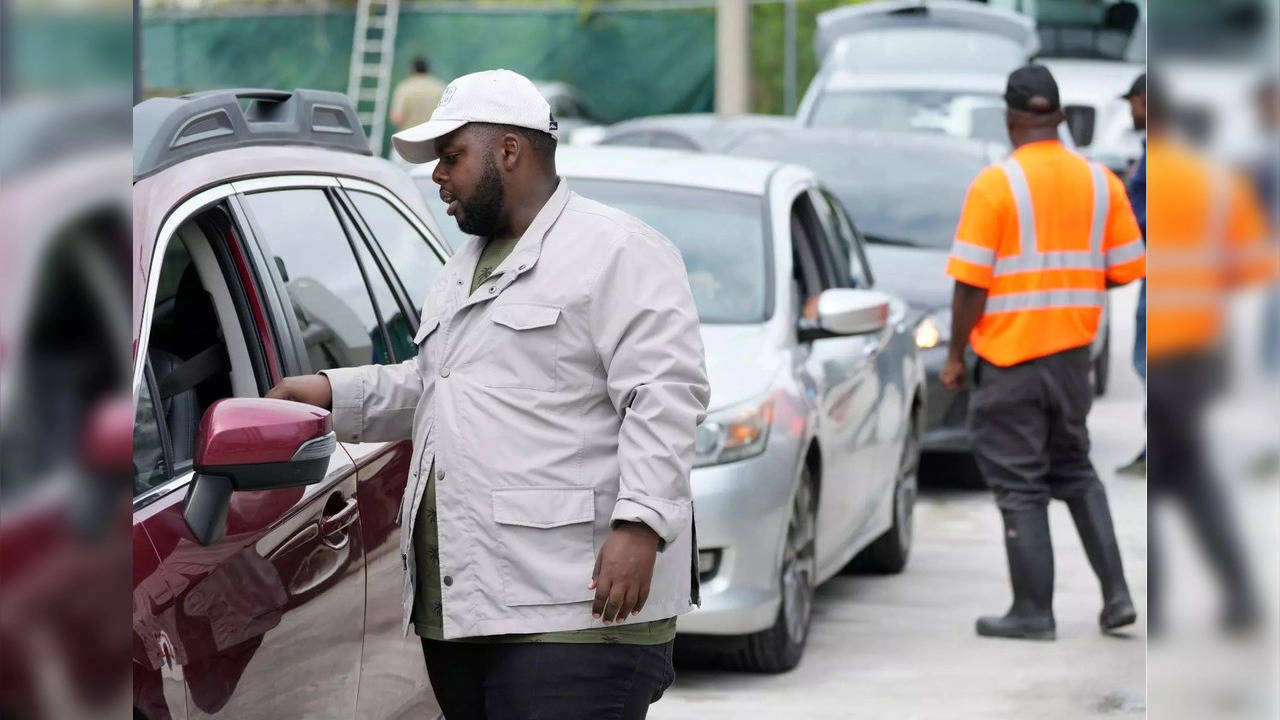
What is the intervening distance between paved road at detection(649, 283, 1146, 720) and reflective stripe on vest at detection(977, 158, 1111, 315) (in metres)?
0.99

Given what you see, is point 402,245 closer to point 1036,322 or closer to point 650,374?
point 650,374

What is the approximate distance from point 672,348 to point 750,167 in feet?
15.2

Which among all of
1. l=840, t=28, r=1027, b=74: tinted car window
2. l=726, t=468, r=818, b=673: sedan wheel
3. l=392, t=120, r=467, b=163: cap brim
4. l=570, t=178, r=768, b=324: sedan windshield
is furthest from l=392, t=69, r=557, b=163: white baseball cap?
l=840, t=28, r=1027, b=74: tinted car window

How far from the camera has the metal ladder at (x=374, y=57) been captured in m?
25.2

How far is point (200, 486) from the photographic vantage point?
2.53 m

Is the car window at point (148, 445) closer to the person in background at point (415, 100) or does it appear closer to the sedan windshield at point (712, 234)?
the sedan windshield at point (712, 234)

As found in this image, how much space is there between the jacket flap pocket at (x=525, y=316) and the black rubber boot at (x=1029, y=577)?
4.21m

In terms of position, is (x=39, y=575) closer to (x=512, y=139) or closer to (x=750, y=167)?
(x=512, y=139)

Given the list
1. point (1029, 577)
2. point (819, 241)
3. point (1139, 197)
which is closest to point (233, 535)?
point (1029, 577)

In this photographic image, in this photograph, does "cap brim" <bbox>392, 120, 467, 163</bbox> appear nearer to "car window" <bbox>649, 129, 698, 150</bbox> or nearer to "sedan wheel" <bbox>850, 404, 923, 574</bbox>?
"sedan wheel" <bbox>850, 404, 923, 574</bbox>

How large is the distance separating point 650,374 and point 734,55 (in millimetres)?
16344

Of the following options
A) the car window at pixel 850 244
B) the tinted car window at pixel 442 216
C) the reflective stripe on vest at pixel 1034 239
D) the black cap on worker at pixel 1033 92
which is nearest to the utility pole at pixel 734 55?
the car window at pixel 850 244

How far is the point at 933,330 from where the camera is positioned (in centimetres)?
955

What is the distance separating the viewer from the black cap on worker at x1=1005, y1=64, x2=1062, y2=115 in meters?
6.93
